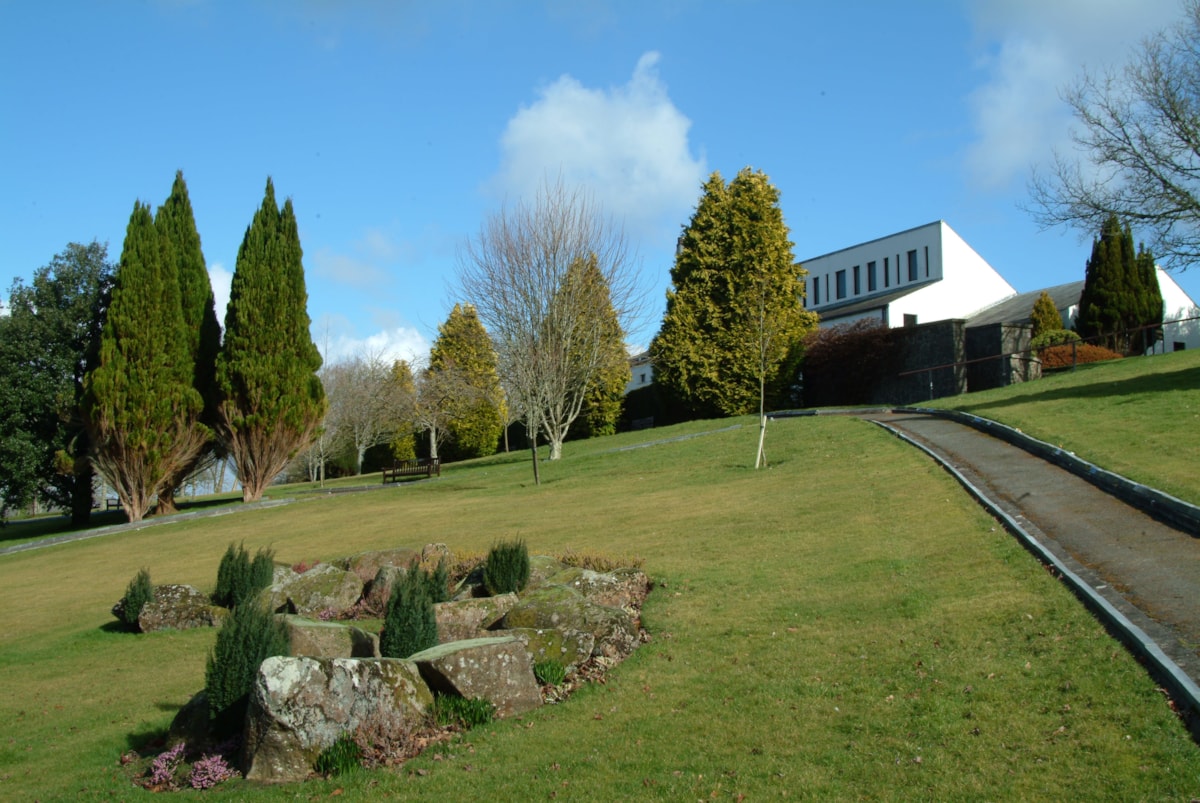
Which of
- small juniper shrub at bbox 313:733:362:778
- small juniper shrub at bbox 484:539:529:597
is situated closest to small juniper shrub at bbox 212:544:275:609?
small juniper shrub at bbox 484:539:529:597

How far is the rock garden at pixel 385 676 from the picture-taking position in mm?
6906

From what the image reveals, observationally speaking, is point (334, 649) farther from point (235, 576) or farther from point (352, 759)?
point (235, 576)

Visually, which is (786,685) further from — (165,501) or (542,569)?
(165,501)

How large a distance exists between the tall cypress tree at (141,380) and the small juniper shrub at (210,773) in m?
26.8

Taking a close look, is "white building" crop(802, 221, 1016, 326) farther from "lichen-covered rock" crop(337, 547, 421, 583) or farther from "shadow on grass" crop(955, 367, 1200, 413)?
"lichen-covered rock" crop(337, 547, 421, 583)

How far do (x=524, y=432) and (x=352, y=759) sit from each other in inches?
1828

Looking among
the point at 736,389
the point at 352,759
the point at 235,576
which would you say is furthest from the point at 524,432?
the point at 352,759

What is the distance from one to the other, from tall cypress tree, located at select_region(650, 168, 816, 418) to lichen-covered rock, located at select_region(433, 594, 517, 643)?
29.0m

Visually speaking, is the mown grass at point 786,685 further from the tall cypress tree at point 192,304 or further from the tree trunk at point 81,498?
the tree trunk at point 81,498

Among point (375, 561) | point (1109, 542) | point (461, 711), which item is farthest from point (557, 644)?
point (375, 561)

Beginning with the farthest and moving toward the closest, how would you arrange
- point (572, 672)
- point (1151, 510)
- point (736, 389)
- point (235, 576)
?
point (736, 389), point (235, 576), point (1151, 510), point (572, 672)

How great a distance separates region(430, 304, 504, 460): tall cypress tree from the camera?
50719mm

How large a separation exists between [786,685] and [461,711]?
106 inches

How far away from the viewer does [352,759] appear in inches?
271
